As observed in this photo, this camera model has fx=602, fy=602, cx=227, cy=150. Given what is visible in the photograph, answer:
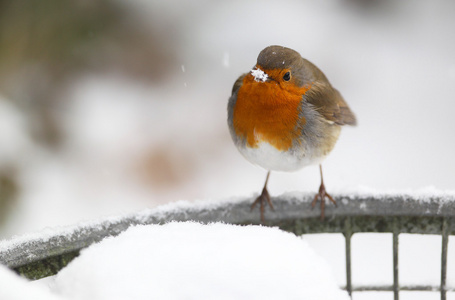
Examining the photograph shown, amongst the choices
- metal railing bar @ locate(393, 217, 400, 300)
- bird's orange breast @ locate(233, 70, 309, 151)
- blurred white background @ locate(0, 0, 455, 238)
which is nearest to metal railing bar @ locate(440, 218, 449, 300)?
metal railing bar @ locate(393, 217, 400, 300)

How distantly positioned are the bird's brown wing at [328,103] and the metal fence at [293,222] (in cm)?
66

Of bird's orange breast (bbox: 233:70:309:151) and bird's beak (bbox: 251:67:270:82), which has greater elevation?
bird's beak (bbox: 251:67:270:82)

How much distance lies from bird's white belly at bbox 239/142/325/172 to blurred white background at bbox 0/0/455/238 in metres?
1.92

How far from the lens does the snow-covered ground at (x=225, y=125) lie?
397 cm

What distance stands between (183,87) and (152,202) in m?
1.29

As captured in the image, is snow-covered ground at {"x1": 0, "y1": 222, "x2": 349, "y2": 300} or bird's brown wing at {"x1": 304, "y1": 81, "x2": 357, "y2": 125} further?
bird's brown wing at {"x1": 304, "y1": 81, "x2": 357, "y2": 125}

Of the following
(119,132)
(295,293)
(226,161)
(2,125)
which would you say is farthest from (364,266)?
(295,293)

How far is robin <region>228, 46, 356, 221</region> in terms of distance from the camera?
1.96 metres

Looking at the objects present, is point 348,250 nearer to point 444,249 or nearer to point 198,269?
point 444,249

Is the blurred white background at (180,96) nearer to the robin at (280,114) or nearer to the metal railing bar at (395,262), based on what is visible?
the robin at (280,114)

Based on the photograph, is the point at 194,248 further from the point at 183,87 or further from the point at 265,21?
the point at 265,21

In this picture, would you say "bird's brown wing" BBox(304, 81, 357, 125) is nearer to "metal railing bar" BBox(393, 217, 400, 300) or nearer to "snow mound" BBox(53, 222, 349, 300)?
"metal railing bar" BBox(393, 217, 400, 300)

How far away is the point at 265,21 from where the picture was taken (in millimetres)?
5457

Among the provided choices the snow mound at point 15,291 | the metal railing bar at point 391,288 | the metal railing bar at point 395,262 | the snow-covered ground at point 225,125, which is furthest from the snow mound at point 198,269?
the snow-covered ground at point 225,125
